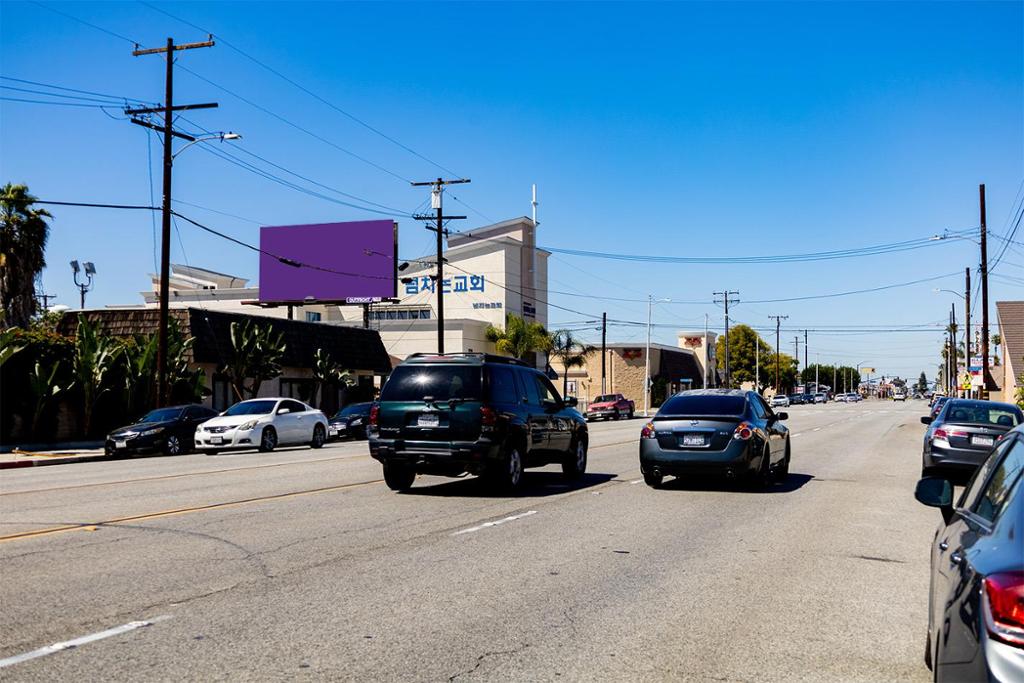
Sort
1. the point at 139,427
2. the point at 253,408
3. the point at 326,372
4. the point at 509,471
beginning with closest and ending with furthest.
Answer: the point at 509,471
the point at 139,427
the point at 253,408
the point at 326,372

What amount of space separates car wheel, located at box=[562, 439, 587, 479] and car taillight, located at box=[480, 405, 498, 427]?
3370 millimetres

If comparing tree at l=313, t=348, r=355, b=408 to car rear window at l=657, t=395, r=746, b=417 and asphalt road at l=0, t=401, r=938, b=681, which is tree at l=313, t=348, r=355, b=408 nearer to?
asphalt road at l=0, t=401, r=938, b=681

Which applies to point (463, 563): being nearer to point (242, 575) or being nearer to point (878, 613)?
point (242, 575)

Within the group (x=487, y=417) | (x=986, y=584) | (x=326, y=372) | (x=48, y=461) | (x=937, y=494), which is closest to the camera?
(x=986, y=584)

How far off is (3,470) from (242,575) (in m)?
18.0

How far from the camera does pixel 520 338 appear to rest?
63.9 meters

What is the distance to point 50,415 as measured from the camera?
32656 mm

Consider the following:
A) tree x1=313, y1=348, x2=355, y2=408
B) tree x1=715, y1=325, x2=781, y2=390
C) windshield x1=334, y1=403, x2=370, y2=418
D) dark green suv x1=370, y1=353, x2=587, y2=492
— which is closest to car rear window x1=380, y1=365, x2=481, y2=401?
dark green suv x1=370, y1=353, x2=587, y2=492

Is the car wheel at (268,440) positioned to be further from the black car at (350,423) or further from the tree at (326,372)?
the tree at (326,372)

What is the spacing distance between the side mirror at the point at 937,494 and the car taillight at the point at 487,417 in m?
9.21

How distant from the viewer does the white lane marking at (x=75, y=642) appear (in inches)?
226

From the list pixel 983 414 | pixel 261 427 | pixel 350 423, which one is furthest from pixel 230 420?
pixel 983 414

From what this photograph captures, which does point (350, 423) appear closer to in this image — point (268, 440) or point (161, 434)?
point (268, 440)

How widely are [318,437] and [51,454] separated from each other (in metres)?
7.64
